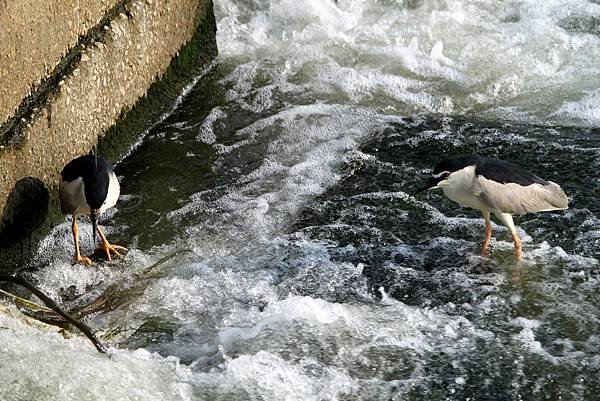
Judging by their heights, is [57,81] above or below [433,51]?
above

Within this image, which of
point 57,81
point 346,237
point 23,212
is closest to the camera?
point 23,212

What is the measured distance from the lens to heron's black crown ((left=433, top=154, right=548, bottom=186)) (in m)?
5.83

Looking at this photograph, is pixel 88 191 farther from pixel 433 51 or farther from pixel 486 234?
pixel 433 51

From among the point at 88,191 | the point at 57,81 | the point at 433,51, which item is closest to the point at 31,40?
the point at 57,81

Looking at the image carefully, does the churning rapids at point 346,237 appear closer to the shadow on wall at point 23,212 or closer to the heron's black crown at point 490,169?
the shadow on wall at point 23,212

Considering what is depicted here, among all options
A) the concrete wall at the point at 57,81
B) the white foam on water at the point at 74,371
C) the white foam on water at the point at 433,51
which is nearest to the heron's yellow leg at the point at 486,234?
the white foam on water at the point at 433,51

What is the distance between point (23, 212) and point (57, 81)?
0.96 meters

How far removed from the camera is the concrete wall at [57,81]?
5871mm

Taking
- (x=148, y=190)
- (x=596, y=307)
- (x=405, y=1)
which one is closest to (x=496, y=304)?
(x=596, y=307)

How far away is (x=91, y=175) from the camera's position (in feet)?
19.3

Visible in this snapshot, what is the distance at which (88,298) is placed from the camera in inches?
221

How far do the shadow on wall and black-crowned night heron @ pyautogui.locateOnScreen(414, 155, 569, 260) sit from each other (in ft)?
7.76

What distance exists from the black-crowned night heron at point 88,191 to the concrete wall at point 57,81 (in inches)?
9.0

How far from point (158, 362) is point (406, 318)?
1374mm
